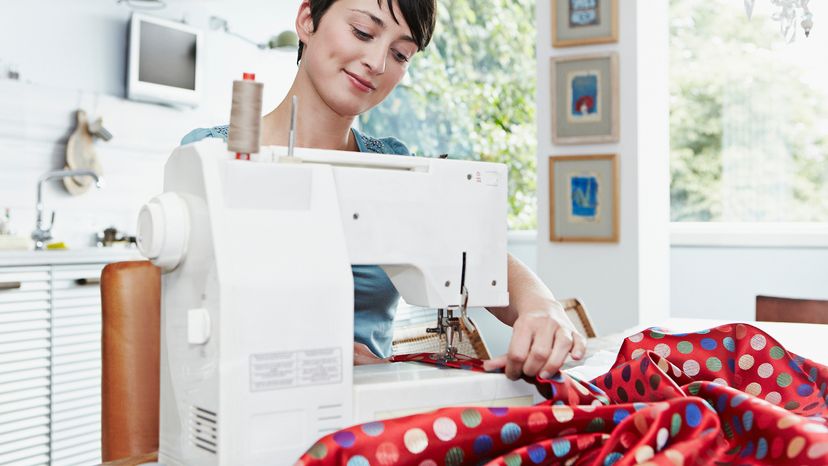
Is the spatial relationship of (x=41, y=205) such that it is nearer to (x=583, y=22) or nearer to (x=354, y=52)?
(x=583, y=22)

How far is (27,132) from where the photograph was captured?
3.96m

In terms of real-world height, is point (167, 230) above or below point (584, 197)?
below

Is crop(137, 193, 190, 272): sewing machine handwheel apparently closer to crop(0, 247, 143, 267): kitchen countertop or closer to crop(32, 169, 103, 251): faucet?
crop(0, 247, 143, 267): kitchen countertop

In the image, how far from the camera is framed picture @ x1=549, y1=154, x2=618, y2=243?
13.3 ft

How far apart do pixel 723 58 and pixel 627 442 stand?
163 inches

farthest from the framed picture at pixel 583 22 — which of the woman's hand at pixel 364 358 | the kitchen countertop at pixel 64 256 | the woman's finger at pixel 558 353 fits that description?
the woman's finger at pixel 558 353

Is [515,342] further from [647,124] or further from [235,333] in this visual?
[647,124]

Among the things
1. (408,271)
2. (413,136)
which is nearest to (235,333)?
(408,271)

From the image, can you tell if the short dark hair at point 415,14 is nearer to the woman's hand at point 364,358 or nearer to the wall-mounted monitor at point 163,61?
the woman's hand at point 364,358

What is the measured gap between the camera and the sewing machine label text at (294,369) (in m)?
0.95

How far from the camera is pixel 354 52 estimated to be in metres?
1.56

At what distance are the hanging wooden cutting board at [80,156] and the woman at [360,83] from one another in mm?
2733

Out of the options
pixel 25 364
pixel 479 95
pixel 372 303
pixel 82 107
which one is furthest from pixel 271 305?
pixel 479 95

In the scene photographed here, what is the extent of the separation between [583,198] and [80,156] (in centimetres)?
250
